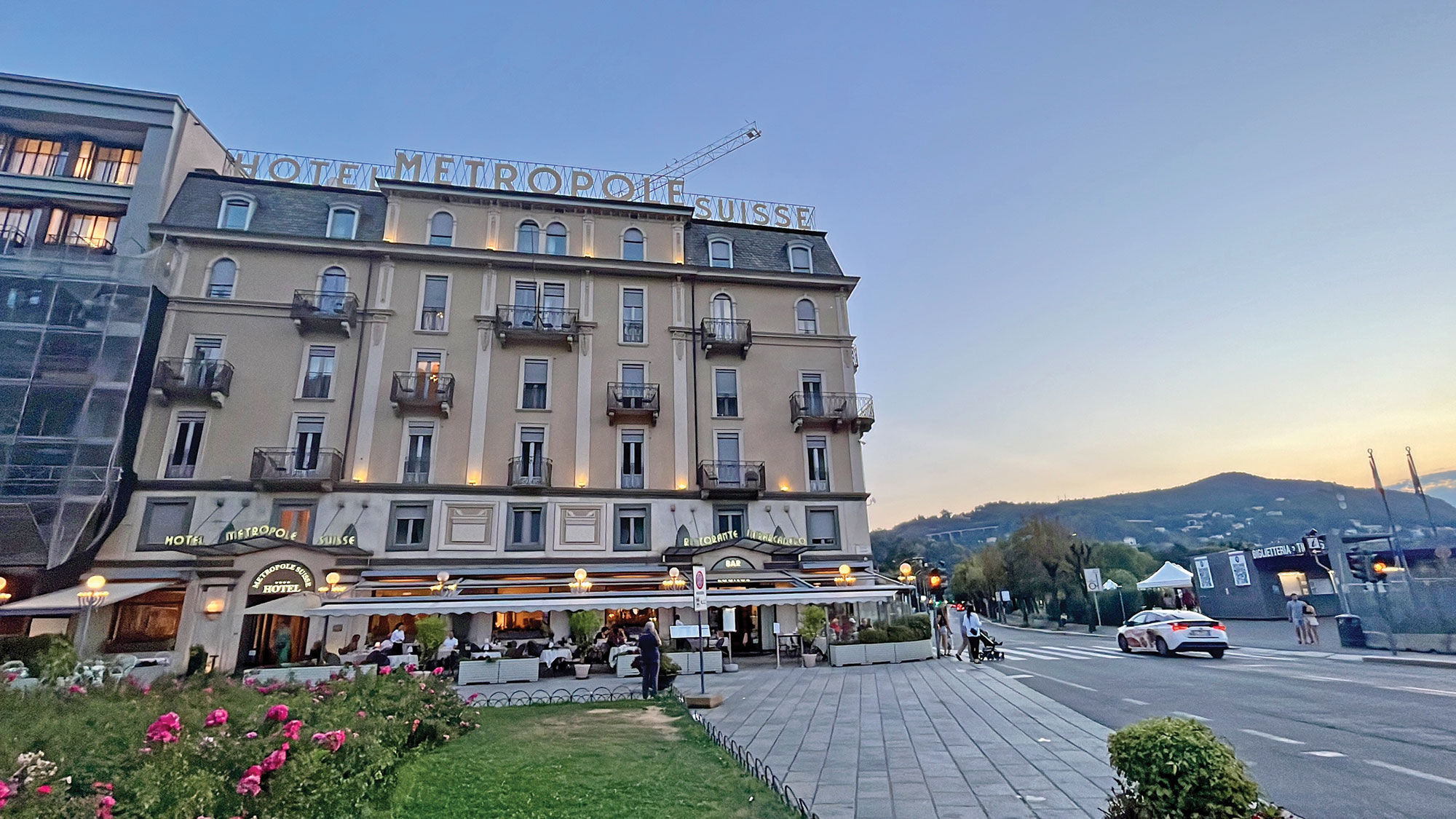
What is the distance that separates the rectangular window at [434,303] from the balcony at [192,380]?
23.3 ft

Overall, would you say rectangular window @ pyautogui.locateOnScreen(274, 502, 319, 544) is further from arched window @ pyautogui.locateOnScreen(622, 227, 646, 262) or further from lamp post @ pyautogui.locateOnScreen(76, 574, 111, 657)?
arched window @ pyautogui.locateOnScreen(622, 227, 646, 262)

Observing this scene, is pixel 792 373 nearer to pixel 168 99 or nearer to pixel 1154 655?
pixel 1154 655

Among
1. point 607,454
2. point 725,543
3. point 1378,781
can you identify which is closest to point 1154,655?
point 725,543

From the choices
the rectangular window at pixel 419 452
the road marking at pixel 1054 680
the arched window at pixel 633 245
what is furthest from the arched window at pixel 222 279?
the road marking at pixel 1054 680

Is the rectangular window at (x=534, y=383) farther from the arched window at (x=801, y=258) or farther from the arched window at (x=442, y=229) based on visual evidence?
the arched window at (x=801, y=258)

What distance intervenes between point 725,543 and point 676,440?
5.12 meters

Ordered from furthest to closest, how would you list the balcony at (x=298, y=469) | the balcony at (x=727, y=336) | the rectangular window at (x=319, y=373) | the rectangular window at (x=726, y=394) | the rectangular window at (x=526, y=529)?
the balcony at (x=727, y=336) → the rectangular window at (x=726, y=394) → the rectangular window at (x=319, y=373) → the rectangular window at (x=526, y=529) → the balcony at (x=298, y=469)

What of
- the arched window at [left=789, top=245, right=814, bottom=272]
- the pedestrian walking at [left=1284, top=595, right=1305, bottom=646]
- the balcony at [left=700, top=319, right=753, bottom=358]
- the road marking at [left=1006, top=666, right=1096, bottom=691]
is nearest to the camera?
the road marking at [left=1006, top=666, right=1096, bottom=691]

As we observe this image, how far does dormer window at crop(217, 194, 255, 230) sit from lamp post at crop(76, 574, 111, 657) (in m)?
14.5

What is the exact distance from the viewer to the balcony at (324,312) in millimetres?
25672

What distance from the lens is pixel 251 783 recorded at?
17.6 feet

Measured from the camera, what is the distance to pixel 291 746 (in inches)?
238

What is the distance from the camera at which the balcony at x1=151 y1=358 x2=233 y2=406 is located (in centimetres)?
2434

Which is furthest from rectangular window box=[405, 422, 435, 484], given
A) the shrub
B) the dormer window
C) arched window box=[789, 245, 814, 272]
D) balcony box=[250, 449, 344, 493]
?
the shrub
